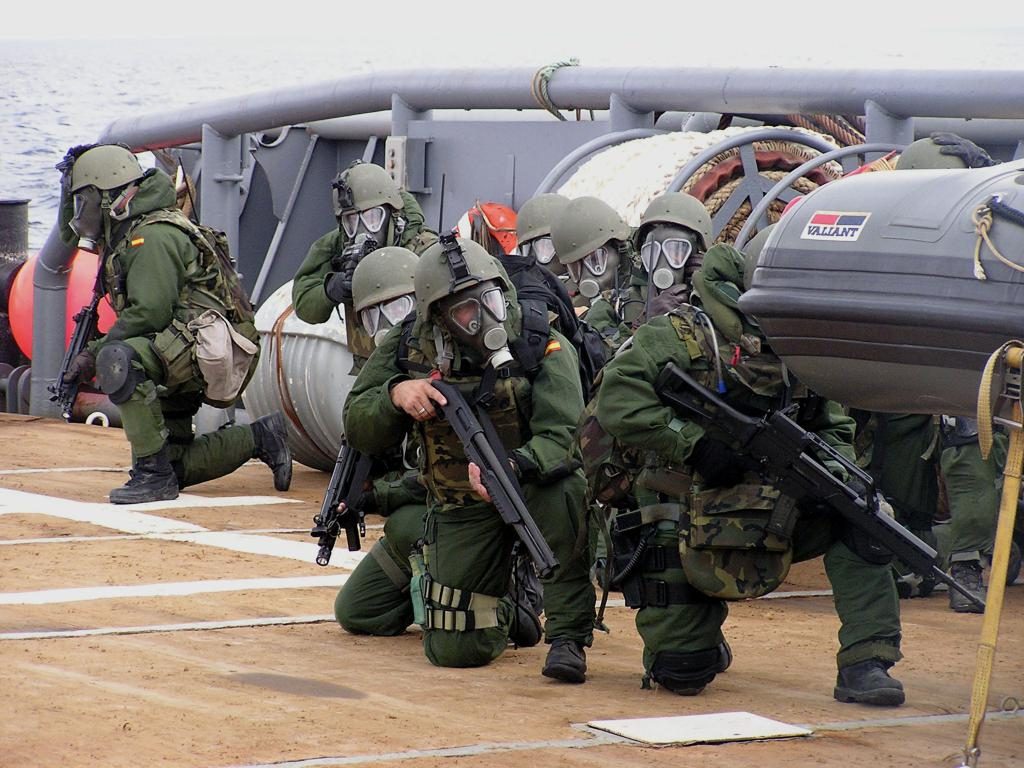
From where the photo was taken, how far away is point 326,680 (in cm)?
586

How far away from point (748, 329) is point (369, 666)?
167cm

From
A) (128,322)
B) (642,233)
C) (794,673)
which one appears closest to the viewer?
(794,673)

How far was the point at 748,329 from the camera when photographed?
5680 mm

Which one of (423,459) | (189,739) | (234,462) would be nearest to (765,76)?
(234,462)

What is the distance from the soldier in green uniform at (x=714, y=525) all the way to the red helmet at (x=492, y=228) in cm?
414

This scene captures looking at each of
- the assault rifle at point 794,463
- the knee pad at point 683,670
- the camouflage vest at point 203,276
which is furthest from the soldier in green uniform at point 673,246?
the camouflage vest at point 203,276

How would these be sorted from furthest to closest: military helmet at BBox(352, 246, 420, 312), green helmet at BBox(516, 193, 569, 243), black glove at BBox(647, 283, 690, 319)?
green helmet at BBox(516, 193, 569, 243) → military helmet at BBox(352, 246, 420, 312) → black glove at BBox(647, 283, 690, 319)

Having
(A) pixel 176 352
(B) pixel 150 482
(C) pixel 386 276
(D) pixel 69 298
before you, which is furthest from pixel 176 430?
(D) pixel 69 298

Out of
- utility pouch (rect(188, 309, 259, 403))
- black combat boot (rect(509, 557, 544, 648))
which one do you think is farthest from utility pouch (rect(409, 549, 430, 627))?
utility pouch (rect(188, 309, 259, 403))

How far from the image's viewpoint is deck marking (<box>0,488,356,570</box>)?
8422 millimetres

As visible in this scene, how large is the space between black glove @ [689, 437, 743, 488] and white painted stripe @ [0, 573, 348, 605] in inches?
95.0

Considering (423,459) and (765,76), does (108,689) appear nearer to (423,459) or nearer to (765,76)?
(423,459)

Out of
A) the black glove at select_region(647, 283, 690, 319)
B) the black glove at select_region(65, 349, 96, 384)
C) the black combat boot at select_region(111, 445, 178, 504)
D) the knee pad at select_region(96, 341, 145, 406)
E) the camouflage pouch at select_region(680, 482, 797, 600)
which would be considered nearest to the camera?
the camouflage pouch at select_region(680, 482, 797, 600)

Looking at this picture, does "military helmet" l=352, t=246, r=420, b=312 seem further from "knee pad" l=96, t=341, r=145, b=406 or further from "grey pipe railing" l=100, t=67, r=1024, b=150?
"grey pipe railing" l=100, t=67, r=1024, b=150
